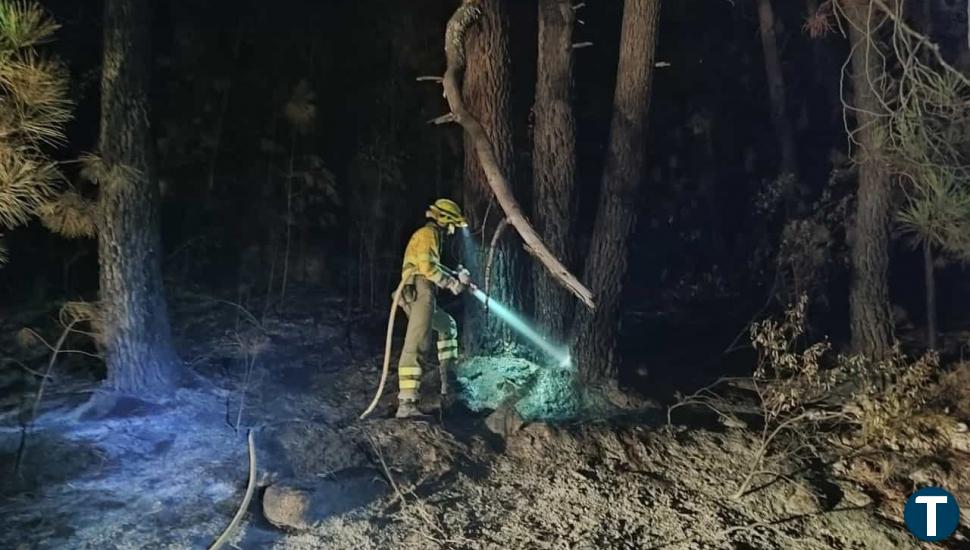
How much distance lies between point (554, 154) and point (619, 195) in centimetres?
79

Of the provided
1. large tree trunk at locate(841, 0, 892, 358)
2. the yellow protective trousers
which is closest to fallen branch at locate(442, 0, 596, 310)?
the yellow protective trousers

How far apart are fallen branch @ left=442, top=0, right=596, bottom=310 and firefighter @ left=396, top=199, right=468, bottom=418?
1.53 feet

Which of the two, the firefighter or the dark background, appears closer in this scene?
the firefighter

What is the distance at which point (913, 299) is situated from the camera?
40.2 feet

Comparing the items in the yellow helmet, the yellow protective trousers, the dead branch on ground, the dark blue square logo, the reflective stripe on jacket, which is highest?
the yellow helmet

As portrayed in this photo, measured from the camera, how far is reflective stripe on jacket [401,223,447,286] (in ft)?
21.1

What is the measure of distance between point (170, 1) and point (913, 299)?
1189cm

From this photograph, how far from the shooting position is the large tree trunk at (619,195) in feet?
24.4

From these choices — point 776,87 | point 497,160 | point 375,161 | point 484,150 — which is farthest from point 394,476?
point 776,87

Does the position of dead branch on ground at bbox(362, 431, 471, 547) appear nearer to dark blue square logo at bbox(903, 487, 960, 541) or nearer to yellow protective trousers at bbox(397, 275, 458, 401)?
yellow protective trousers at bbox(397, 275, 458, 401)

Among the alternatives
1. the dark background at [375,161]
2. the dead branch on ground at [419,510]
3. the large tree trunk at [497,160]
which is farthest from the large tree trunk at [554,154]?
the dead branch on ground at [419,510]

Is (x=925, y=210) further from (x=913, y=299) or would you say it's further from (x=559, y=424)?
(x=913, y=299)

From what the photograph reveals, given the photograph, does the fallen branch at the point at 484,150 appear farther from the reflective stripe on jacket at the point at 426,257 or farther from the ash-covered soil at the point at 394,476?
the ash-covered soil at the point at 394,476

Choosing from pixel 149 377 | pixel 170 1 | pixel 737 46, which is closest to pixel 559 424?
pixel 149 377
